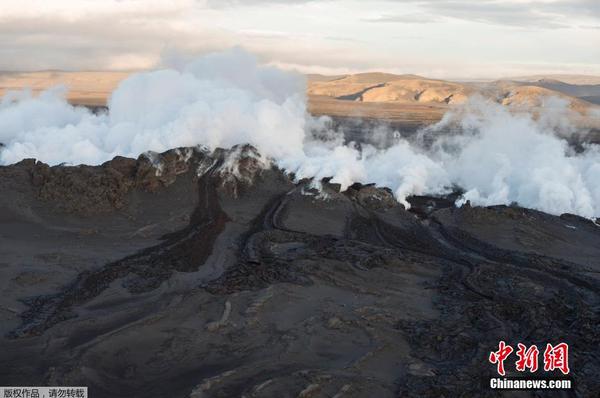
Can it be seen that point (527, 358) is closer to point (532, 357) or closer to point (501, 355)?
point (532, 357)

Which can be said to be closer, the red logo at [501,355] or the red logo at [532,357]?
the red logo at [501,355]

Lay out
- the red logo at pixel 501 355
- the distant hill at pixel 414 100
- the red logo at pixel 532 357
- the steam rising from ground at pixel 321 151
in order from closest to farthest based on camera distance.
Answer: the red logo at pixel 501 355 < the red logo at pixel 532 357 < the steam rising from ground at pixel 321 151 < the distant hill at pixel 414 100

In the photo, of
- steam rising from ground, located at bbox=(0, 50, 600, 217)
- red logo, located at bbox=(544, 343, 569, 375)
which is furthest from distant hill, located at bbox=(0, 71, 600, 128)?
red logo, located at bbox=(544, 343, 569, 375)

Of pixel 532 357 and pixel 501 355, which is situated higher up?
pixel 532 357

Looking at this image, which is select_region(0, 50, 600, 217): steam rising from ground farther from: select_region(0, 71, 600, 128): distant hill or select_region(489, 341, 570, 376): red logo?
select_region(0, 71, 600, 128): distant hill

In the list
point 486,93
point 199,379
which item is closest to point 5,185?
point 199,379

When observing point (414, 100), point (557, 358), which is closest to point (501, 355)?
point (557, 358)

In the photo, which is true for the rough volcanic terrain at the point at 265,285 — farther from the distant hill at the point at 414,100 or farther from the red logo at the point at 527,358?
the distant hill at the point at 414,100

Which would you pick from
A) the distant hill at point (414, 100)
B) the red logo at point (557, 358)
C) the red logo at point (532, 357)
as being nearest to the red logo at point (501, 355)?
the red logo at point (532, 357)

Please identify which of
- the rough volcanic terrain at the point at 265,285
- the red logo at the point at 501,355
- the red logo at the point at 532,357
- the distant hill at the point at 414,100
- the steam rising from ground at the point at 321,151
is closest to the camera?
the rough volcanic terrain at the point at 265,285
